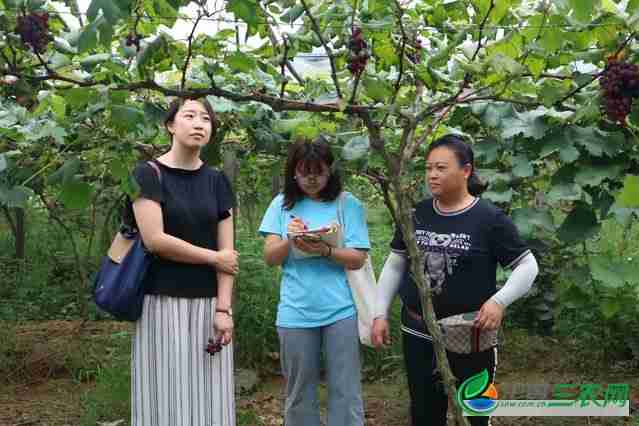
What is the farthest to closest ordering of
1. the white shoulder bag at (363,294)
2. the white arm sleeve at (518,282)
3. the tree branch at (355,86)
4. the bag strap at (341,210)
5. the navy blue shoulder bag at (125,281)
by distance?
the bag strap at (341,210) < the white shoulder bag at (363,294) < the navy blue shoulder bag at (125,281) < the white arm sleeve at (518,282) < the tree branch at (355,86)

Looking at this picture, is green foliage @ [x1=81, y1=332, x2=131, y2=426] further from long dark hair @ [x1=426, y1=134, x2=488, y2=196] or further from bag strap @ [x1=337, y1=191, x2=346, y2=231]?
long dark hair @ [x1=426, y1=134, x2=488, y2=196]

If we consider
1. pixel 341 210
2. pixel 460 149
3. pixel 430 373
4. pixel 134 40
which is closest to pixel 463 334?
pixel 430 373

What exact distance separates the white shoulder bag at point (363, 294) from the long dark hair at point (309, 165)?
8cm

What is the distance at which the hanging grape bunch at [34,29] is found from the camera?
1648 mm

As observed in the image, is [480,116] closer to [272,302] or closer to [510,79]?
[510,79]

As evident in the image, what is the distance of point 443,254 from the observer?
2.46m

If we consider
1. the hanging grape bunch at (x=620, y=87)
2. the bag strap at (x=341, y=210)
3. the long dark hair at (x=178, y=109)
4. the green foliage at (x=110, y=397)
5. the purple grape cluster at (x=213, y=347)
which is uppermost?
the long dark hair at (x=178, y=109)

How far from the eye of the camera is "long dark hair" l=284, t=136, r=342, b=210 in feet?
9.25

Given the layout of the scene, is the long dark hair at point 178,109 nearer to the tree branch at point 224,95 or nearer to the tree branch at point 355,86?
the tree branch at point 224,95

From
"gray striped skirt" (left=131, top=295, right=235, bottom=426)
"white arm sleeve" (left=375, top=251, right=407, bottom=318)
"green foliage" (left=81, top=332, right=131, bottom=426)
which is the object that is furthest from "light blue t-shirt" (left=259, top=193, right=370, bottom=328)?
"green foliage" (left=81, top=332, right=131, bottom=426)

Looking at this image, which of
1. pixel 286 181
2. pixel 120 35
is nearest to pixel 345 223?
pixel 286 181

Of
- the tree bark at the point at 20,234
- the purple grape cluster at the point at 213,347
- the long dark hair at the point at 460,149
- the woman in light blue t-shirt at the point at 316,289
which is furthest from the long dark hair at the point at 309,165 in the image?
the tree bark at the point at 20,234

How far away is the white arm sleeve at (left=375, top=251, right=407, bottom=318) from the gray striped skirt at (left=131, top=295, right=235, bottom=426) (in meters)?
0.56

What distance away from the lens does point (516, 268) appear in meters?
2.47
